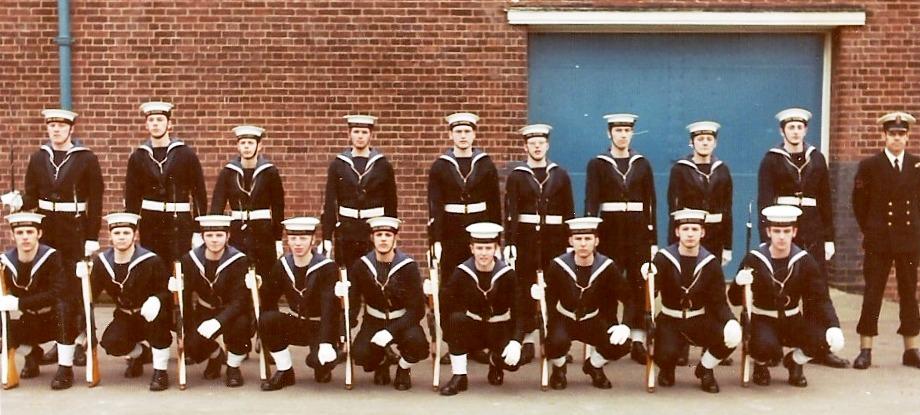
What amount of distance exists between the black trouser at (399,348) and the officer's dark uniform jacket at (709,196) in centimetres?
222

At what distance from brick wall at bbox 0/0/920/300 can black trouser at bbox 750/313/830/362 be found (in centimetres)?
401

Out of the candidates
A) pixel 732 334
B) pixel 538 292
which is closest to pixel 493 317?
pixel 538 292

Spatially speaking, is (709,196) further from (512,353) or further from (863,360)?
(512,353)

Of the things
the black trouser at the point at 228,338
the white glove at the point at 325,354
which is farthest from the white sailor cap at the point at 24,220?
the white glove at the point at 325,354

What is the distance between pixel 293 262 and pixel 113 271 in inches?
49.8

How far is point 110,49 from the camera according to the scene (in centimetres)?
1088

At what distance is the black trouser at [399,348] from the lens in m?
7.43

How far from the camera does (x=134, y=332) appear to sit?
7.65 m

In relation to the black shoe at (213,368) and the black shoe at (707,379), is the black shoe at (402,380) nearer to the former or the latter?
the black shoe at (213,368)

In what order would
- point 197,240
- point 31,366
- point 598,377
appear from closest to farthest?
point 598,377 < point 31,366 < point 197,240

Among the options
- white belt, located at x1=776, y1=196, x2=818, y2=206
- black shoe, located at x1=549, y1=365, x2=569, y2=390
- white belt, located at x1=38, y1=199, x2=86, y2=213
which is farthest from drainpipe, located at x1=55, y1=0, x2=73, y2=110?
white belt, located at x1=776, y1=196, x2=818, y2=206

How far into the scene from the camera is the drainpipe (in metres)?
10.7

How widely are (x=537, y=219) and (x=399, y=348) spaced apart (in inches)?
62.9

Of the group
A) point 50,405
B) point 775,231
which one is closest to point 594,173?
point 775,231
